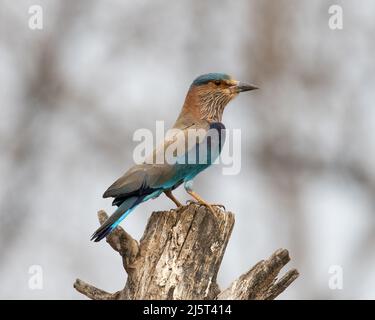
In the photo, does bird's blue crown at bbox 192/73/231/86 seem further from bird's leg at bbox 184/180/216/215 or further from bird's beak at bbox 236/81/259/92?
bird's leg at bbox 184/180/216/215

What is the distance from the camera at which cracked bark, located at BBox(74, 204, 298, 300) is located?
7.62 metres

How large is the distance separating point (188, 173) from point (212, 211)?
0.87 m

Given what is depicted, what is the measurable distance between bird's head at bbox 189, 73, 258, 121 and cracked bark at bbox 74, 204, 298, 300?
2.06 m

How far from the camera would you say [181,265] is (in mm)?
7688

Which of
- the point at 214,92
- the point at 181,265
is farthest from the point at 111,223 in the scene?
the point at 214,92

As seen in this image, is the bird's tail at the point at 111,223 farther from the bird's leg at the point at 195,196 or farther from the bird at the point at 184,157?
the bird's leg at the point at 195,196

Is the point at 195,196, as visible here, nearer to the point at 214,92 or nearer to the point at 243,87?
the point at 214,92

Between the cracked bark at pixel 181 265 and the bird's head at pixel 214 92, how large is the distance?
81.2 inches

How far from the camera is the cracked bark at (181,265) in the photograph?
25.0ft

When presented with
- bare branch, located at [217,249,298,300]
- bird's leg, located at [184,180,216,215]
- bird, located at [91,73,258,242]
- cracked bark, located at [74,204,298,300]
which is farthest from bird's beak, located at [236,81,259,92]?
bare branch, located at [217,249,298,300]

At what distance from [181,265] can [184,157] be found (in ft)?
4.22

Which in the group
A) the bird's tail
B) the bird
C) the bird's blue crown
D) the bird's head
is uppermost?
the bird's blue crown

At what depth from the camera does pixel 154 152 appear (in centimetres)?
A: 859

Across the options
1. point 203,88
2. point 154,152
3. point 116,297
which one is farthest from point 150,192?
point 203,88
